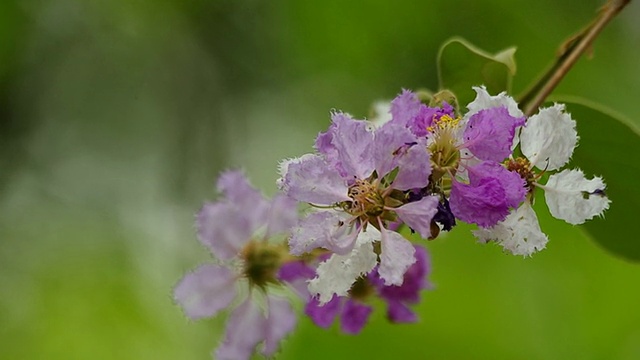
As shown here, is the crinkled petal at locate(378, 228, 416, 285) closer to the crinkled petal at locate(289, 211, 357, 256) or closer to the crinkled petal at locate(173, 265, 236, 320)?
the crinkled petal at locate(289, 211, 357, 256)

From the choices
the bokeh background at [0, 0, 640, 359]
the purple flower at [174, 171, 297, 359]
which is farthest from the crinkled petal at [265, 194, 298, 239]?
the bokeh background at [0, 0, 640, 359]

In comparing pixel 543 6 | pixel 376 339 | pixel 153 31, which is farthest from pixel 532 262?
pixel 153 31

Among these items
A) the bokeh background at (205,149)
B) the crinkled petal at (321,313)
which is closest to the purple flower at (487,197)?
the crinkled petal at (321,313)

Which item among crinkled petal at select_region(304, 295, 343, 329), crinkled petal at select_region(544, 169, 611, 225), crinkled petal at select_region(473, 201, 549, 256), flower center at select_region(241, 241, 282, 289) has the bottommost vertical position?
crinkled petal at select_region(473, 201, 549, 256)

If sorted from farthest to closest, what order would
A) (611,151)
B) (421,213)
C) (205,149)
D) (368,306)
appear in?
(205,149), (368,306), (611,151), (421,213)

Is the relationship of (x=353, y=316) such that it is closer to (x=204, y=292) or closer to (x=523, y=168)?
(x=204, y=292)

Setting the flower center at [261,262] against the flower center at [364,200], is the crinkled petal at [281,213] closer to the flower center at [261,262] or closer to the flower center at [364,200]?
the flower center at [261,262]

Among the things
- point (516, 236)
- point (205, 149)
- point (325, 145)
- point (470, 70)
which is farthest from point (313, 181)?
point (205, 149)
